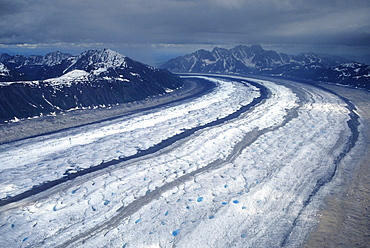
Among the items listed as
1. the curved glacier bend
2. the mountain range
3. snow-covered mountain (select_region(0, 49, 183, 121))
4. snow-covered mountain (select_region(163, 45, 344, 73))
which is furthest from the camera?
snow-covered mountain (select_region(163, 45, 344, 73))

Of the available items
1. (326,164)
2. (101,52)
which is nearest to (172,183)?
(326,164)

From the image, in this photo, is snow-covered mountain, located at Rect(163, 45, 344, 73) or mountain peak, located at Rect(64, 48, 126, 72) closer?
mountain peak, located at Rect(64, 48, 126, 72)

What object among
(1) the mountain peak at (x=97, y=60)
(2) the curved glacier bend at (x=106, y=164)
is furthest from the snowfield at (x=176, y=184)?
(1) the mountain peak at (x=97, y=60)

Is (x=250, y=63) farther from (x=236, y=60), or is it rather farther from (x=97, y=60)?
(x=97, y=60)

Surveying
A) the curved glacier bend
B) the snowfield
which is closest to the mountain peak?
the snowfield

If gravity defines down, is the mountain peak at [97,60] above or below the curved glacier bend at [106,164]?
above

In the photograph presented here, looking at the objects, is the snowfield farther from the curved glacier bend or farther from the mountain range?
the mountain range

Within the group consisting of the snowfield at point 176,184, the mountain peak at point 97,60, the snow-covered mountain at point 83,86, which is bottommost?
the snowfield at point 176,184

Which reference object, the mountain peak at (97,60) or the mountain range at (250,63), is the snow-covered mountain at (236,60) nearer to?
the mountain range at (250,63)
